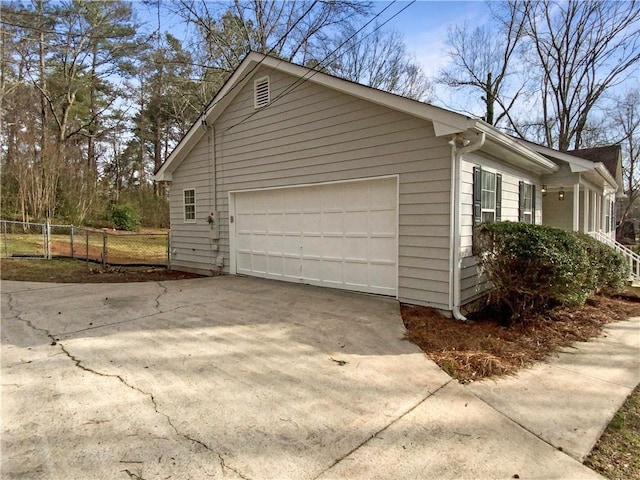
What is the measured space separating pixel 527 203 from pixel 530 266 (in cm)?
452

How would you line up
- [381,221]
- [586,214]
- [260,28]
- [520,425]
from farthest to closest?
[260,28]
[586,214]
[381,221]
[520,425]

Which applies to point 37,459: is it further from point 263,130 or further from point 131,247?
point 131,247

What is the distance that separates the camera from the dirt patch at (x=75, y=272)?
8.62 meters

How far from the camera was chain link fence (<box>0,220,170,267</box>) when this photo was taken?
37.4 ft

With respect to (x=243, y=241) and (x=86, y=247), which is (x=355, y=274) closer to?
(x=243, y=241)

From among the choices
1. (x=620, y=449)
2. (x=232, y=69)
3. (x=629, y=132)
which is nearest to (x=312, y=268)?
(x=620, y=449)

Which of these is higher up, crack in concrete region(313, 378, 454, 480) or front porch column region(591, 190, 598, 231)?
front porch column region(591, 190, 598, 231)

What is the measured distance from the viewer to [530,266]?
187 inches

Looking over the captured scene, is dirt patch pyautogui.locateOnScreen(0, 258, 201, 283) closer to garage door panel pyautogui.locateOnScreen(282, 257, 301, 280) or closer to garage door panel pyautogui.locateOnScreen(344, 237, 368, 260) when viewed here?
garage door panel pyautogui.locateOnScreen(282, 257, 301, 280)

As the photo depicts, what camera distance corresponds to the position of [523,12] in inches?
722

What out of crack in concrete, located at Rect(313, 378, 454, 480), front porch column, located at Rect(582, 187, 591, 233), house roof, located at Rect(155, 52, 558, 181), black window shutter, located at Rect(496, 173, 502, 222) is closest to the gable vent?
house roof, located at Rect(155, 52, 558, 181)

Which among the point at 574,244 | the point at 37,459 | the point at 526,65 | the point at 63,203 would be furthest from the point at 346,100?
the point at 526,65

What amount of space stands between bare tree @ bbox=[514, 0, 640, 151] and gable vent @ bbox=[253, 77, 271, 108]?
17.1 m

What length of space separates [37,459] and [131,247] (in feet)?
48.2
